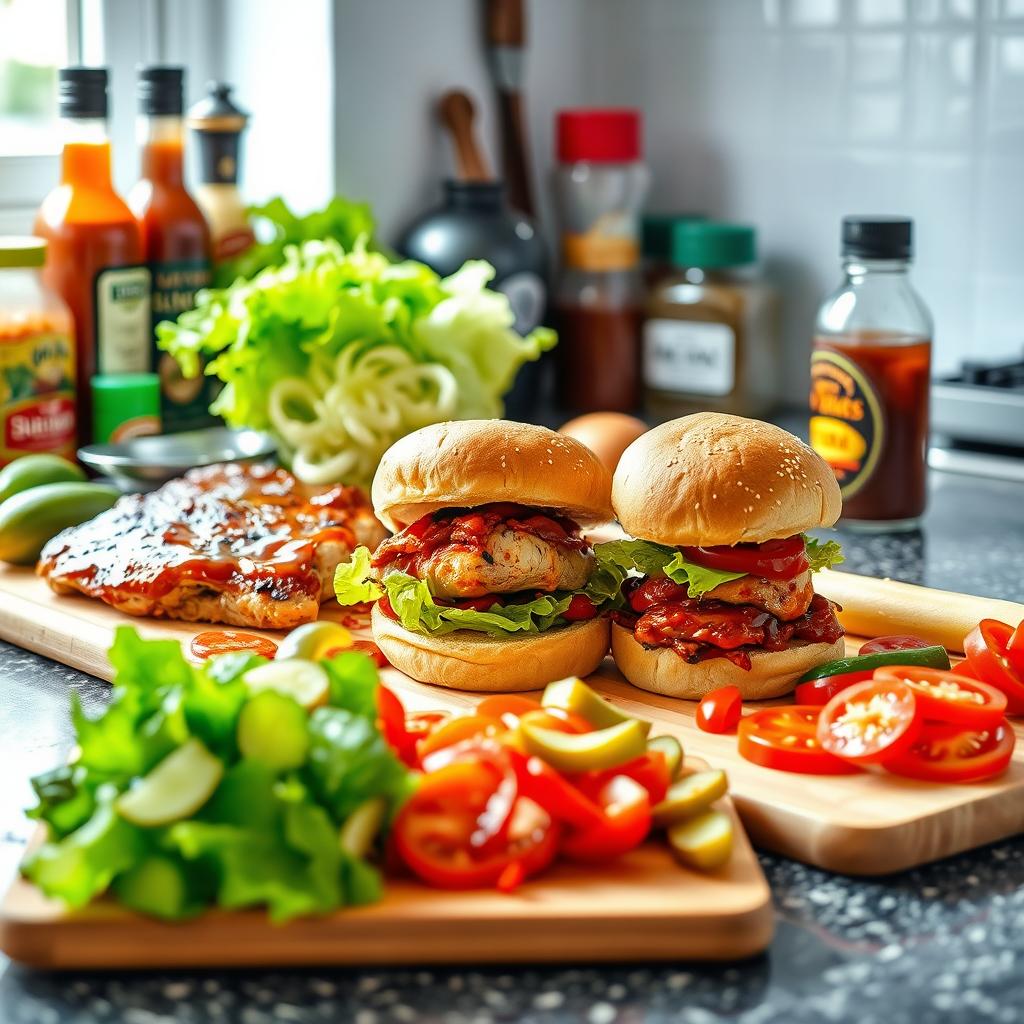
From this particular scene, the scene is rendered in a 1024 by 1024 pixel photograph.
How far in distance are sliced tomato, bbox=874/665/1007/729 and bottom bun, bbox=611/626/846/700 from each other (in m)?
0.19

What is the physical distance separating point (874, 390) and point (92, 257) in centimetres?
127

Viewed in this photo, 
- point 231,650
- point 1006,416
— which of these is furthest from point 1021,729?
point 1006,416

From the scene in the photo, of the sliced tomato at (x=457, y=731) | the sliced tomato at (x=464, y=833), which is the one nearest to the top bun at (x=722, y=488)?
the sliced tomato at (x=457, y=731)

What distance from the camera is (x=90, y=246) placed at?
2.52m

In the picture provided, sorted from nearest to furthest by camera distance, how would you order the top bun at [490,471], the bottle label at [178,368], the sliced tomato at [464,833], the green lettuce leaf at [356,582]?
the sliced tomato at [464,833] < the top bun at [490,471] < the green lettuce leaf at [356,582] < the bottle label at [178,368]

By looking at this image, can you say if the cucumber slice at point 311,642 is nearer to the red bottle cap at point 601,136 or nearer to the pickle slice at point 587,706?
the pickle slice at point 587,706

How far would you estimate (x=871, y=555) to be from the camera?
89.4 inches

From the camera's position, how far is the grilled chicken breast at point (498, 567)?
171 centimetres

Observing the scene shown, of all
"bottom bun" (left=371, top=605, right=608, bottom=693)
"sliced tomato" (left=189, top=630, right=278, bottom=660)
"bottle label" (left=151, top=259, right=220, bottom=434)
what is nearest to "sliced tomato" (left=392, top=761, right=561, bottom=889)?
"bottom bun" (left=371, top=605, right=608, bottom=693)

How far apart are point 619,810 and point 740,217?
2.25 metres

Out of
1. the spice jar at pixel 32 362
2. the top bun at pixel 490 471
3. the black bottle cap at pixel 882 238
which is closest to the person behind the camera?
the top bun at pixel 490 471

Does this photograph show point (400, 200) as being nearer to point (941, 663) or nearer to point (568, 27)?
point (568, 27)

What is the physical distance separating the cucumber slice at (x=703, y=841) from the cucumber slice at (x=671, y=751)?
0.20 feet

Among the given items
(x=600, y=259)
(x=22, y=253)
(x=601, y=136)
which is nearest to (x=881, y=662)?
(x=22, y=253)
